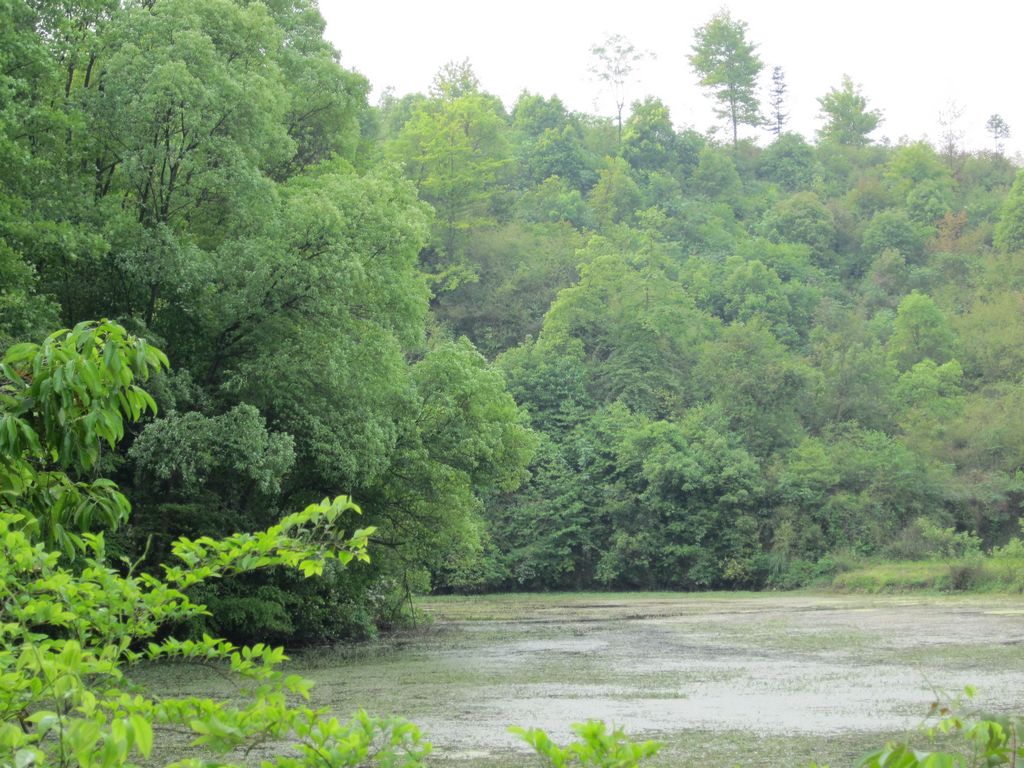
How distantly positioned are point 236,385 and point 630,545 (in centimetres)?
2442

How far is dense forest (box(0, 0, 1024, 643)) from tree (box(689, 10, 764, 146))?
237 mm

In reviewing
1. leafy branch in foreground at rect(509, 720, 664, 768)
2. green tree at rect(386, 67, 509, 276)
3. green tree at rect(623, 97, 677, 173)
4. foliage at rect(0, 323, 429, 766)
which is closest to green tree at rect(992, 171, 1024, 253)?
green tree at rect(623, 97, 677, 173)

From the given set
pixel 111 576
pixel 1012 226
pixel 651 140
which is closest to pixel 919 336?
pixel 1012 226

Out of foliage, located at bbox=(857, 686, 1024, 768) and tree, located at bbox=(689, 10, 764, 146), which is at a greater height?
tree, located at bbox=(689, 10, 764, 146)

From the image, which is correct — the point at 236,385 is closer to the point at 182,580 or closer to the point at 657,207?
the point at 182,580

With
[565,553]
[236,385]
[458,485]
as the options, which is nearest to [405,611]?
[458,485]

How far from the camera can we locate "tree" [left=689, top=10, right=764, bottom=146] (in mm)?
89562

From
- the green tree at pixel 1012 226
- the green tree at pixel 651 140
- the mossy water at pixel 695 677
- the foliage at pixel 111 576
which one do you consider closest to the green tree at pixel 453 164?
the green tree at pixel 651 140

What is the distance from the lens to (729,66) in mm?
90250

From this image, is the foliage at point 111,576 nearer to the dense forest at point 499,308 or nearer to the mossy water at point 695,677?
the dense forest at point 499,308

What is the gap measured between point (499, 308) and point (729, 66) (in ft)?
141

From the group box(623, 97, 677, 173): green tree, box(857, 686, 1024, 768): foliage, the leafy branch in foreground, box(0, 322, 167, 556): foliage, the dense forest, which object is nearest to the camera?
box(857, 686, 1024, 768): foliage

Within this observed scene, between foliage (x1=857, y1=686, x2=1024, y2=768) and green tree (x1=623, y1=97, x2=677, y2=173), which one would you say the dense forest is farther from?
foliage (x1=857, y1=686, x2=1024, y2=768)

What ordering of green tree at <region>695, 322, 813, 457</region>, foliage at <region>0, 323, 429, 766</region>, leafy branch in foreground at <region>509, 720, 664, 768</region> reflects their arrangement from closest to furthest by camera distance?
leafy branch in foreground at <region>509, 720, 664, 768</region>
foliage at <region>0, 323, 429, 766</region>
green tree at <region>695, 322, 813, 457</region>
